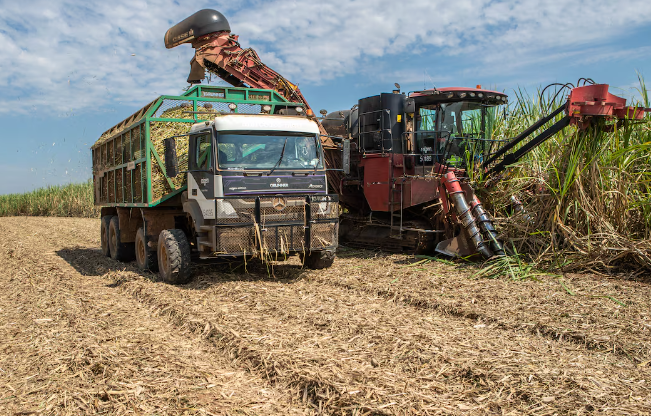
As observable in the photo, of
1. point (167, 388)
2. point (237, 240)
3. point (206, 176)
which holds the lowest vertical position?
point (167, 388)

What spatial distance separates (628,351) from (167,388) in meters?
3.62

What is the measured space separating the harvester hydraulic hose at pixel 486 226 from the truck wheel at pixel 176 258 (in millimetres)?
4444

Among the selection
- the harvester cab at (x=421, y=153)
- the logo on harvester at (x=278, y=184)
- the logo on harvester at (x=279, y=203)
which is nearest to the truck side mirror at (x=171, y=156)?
the logo on harvester at (x=278, y=184)

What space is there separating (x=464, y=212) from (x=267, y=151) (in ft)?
10.5

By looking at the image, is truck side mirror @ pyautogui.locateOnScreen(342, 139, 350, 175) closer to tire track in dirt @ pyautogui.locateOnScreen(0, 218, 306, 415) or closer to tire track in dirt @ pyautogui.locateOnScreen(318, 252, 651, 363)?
tire track in dirt @ pyautogui.locateOnScreen(318, 252, 651, 363)

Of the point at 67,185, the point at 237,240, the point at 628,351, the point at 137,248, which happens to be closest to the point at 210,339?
the point at 237,240

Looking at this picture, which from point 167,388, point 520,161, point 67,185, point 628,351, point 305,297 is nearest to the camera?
point 167,388

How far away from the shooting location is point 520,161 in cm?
917

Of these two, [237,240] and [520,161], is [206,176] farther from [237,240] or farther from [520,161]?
[520,161]

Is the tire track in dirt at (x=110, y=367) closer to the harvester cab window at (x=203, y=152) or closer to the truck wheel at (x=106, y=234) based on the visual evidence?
the harvester cab window at (x=203, y=152)

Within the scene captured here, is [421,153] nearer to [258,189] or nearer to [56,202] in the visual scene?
[258,189]

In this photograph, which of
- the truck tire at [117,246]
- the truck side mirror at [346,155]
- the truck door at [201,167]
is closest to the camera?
the truck door at [201,167]

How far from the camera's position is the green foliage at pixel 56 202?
27.5 metres

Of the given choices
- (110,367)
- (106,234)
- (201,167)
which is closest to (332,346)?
(110,367)
